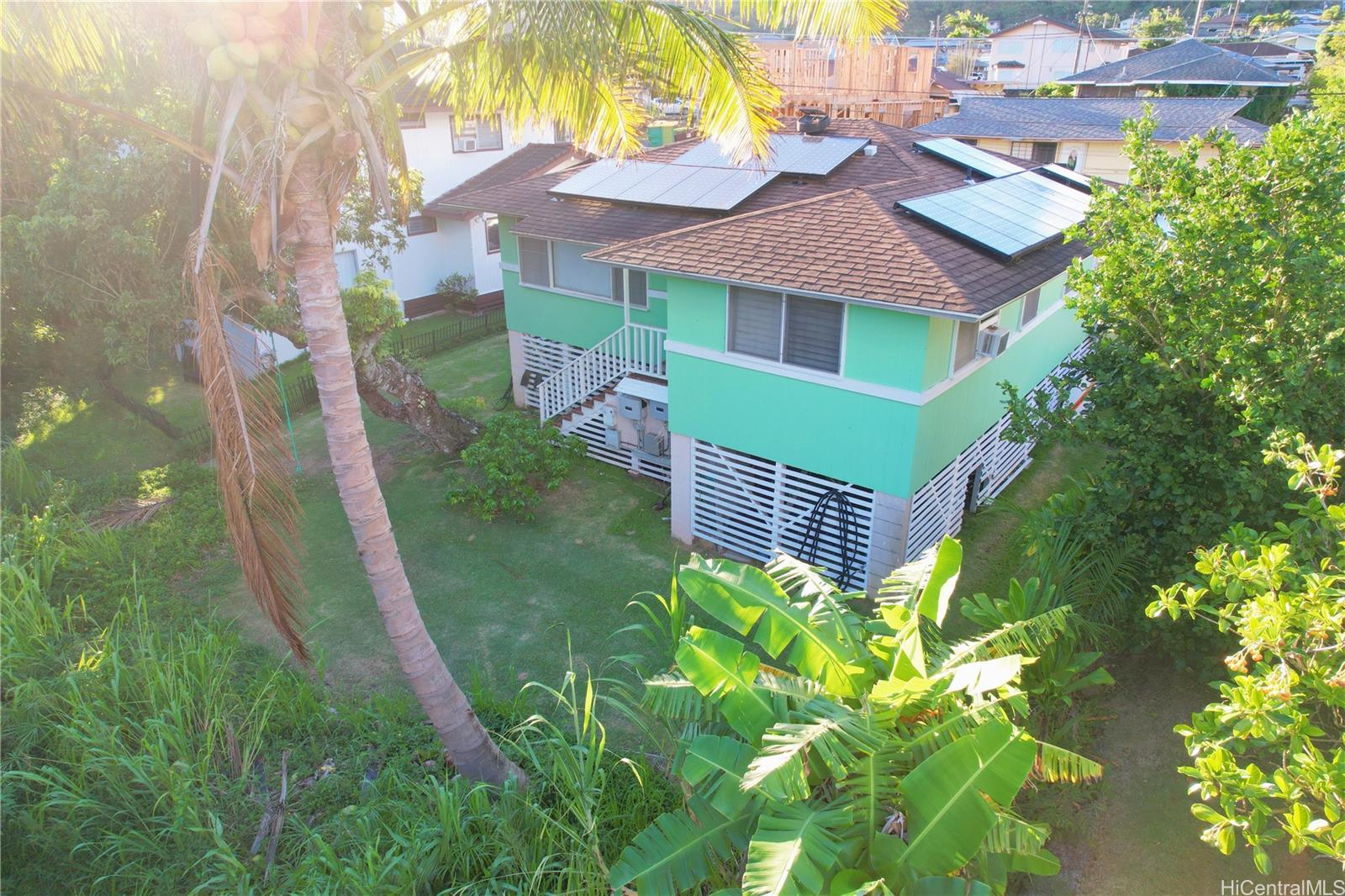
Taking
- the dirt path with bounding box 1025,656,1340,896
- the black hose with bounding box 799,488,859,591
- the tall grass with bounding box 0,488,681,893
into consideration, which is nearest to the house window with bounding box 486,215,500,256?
the black hose with bounding box 799,488,859,591

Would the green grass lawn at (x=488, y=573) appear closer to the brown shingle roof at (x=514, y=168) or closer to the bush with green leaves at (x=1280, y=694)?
the bush with green leaves at (x=1280, y=694)

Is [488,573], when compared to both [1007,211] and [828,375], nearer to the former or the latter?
[828,375]

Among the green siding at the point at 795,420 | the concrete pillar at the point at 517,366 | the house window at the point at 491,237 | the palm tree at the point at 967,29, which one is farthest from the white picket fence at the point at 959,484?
the palm tree at the point at 967,29

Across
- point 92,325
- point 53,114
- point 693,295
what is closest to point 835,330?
point 693,295

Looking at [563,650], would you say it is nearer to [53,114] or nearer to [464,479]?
[464,479]

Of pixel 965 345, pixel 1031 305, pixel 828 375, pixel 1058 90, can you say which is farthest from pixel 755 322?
pixel 1058 90

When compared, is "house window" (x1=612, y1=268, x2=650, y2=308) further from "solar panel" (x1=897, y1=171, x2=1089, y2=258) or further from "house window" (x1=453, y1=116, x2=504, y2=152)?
"house window" (x1=453, y1=116, x2=504, y2=152)

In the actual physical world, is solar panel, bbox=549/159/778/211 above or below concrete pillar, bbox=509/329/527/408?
above
